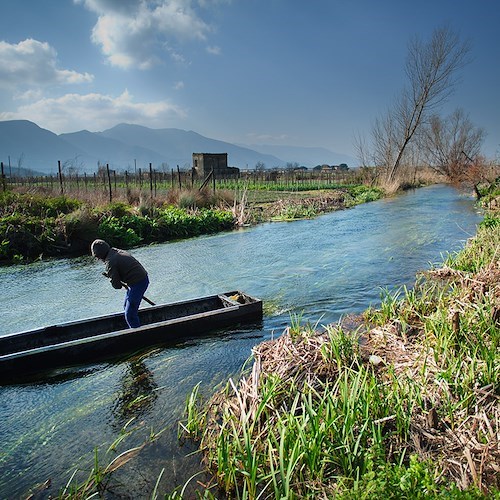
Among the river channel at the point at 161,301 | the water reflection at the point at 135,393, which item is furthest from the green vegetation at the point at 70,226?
the water reflection at the point at 135,393

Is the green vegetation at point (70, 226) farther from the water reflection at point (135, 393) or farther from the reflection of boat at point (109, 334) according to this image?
the water reflection at point (135, 393)

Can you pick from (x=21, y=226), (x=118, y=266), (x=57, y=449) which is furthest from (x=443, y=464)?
(x=21, y=226)

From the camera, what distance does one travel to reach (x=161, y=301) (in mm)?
9844

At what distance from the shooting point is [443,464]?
3420 millimetres

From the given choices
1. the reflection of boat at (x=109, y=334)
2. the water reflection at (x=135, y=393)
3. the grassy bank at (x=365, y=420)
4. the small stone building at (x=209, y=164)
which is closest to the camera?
the grassy bank at (x=365, y=420)

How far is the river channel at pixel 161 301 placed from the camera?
4465 mm

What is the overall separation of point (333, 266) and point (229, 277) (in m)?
2.97

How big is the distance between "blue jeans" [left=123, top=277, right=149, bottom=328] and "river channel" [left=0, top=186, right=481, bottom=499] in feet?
2.17

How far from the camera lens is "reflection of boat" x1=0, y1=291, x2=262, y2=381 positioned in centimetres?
607

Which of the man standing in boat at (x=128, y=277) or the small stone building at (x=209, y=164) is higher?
the small stone building at (x=209, y=164)

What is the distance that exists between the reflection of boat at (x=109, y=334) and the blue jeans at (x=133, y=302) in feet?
0.95

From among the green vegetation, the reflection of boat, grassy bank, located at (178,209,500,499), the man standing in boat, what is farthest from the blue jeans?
the green vegetation

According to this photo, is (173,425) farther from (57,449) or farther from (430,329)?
(430,329)

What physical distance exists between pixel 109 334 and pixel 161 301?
11.0 ft
